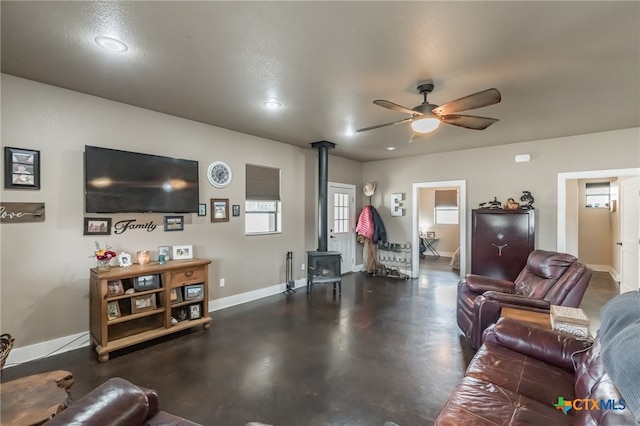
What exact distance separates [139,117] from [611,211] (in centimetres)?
925

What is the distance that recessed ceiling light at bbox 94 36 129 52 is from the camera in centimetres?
207

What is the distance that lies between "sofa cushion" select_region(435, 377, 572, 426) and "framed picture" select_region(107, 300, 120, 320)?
120 inches

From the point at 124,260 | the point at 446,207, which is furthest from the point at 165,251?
the point at 446,207

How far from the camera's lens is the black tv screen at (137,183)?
3.02 metres

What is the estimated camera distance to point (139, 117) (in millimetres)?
3465

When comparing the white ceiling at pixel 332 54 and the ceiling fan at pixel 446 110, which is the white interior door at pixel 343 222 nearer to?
the white ceiling at pixel 332 54

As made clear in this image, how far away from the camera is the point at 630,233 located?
4.52 m

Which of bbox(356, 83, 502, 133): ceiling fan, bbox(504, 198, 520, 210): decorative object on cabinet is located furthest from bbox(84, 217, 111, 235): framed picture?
bbox(504, 198, 520, 210): decorative object on cabinet

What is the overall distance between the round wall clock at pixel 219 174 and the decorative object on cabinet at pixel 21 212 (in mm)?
1807

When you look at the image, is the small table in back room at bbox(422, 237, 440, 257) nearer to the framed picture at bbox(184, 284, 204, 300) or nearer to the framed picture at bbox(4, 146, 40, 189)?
the framed picture at bbox(184, 284, 204, 300)

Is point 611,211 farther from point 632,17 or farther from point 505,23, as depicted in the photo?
point 505,23

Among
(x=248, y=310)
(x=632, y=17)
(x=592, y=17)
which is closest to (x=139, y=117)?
(x=248, y=310)

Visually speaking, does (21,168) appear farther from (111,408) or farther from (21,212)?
(111,408)

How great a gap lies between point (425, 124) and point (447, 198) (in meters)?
7.20
